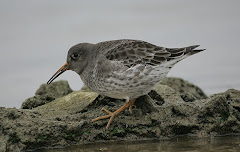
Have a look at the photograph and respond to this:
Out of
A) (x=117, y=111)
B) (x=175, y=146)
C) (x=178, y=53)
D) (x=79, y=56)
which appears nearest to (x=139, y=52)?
(x=178, y=53)

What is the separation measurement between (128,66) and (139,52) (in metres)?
0.50

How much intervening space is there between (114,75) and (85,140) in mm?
1526

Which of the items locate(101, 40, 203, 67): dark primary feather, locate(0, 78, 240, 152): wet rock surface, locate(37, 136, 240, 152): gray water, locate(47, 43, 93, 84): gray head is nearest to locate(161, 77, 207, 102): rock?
locate(0, 78, 240, 152): wet rock surface

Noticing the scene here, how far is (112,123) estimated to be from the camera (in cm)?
779

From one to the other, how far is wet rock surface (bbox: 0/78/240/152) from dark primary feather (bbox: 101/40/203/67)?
90 centimetres

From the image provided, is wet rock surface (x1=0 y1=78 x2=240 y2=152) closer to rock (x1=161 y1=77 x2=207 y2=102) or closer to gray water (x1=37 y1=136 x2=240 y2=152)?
gray water (x1=37 y1=136 x2=240 y2=152)

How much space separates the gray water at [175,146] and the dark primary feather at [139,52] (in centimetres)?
177

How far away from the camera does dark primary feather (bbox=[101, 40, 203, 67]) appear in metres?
8.09

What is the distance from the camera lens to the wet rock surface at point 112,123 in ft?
23.5

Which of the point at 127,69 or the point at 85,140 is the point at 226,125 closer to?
the point at 127,69

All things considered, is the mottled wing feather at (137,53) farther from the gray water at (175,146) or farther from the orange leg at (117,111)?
the gray water at (175,146)

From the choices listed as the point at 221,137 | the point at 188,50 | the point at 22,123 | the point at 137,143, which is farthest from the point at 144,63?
the point at 22,123

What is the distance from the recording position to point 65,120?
25.6ft

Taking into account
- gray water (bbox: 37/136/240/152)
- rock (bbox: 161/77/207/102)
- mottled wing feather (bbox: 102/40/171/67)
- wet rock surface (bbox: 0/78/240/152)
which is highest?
mottled wing feather (bbox: 102/40/171/67)
